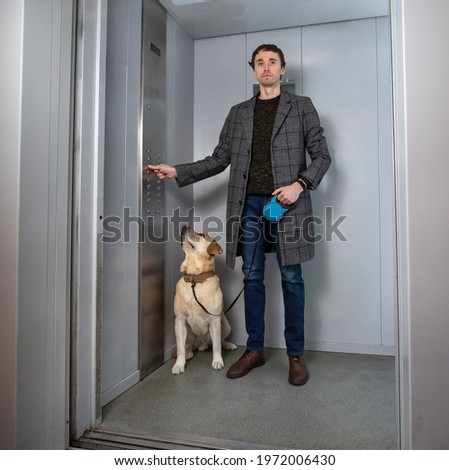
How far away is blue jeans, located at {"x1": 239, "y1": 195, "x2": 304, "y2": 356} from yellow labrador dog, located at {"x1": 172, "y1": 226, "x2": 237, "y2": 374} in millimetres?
168

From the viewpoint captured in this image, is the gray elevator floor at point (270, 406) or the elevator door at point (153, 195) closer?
the gray elevator floor at point (270, 406)

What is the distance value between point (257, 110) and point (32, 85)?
124 centimetres

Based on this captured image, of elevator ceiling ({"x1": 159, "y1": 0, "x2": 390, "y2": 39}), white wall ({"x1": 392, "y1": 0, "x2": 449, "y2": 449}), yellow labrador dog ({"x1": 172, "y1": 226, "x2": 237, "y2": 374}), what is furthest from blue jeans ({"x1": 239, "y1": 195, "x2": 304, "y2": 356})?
elevator ceiling ({"x1": 159, "y1": 0, "x2": 390, "y2": 39})

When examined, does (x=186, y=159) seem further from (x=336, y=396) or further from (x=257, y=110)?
(x=336, y=396)

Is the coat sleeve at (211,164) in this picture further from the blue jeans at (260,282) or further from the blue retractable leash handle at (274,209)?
the blue retractable leash handle at (274,209)

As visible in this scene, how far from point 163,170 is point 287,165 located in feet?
2.11

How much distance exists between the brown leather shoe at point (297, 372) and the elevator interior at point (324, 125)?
0.54 metres

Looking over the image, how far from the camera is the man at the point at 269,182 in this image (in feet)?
6.70

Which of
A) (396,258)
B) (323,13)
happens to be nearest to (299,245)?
(396,258)

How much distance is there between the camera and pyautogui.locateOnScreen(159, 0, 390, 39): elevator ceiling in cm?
233

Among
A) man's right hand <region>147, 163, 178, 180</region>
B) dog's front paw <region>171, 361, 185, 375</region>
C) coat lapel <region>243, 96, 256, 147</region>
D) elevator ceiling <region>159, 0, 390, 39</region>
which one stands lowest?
dog's front paw <region>171, 361, 185, 375</region>

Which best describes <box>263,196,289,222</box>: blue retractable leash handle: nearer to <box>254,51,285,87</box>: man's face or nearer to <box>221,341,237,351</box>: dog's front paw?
<box>254,51,285,87</box>: man's face

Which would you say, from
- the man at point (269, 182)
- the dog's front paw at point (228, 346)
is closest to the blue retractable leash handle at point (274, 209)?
the man at point (269, 182)
